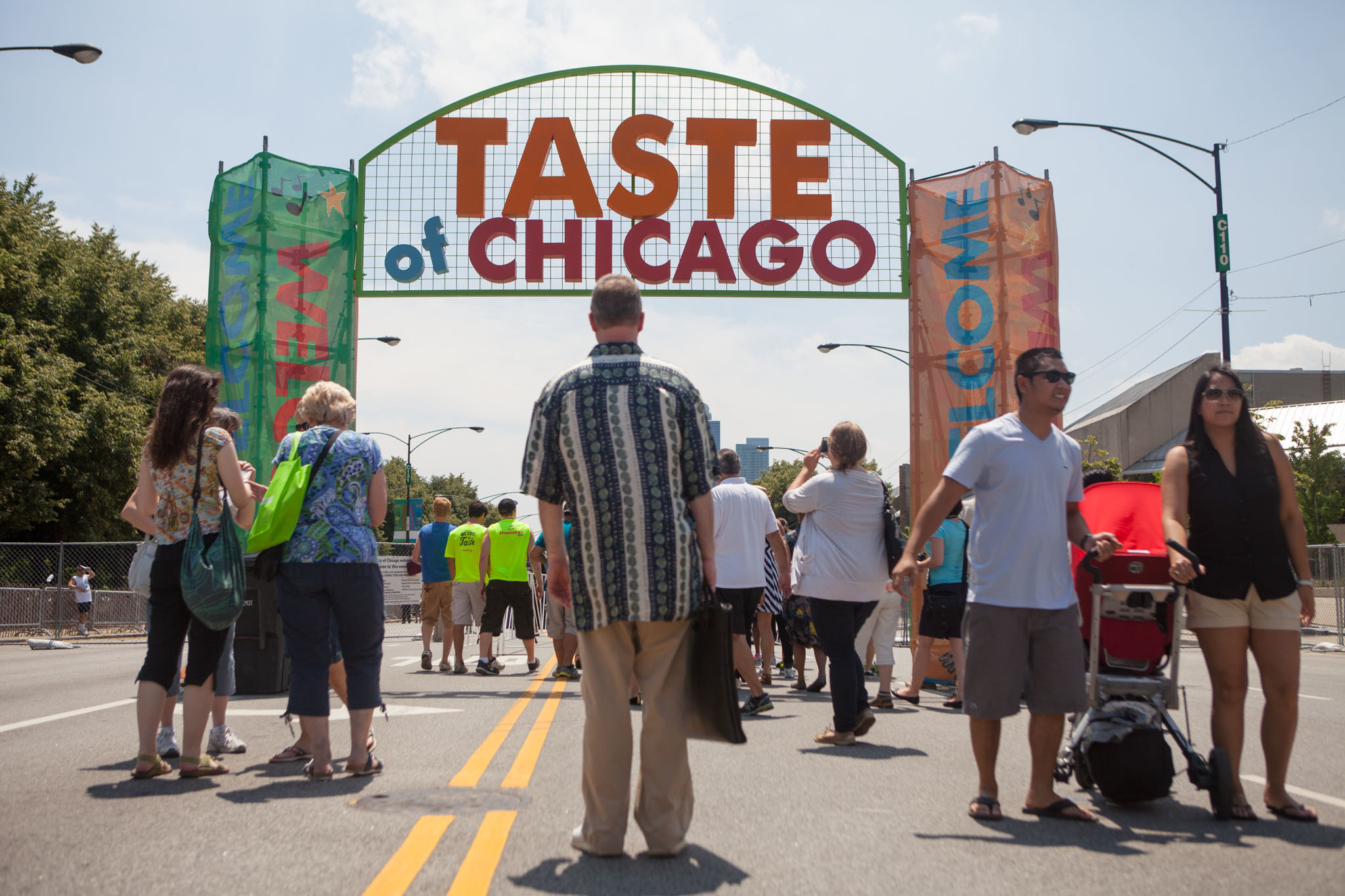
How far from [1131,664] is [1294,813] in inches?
34.0

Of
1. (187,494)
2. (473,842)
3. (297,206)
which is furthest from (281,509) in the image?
(297,206)

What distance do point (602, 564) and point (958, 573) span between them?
6.29 m

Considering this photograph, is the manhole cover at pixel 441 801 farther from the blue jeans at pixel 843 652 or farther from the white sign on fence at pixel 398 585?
the white sign on fence at pixel 398 585

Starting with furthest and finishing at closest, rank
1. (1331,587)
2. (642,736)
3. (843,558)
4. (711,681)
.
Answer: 1. (1331,587)
2. (843,558)
3. (711,681)
4. (642,736)

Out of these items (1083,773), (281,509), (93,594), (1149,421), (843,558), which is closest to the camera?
(1083,773)

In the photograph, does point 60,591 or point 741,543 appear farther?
point 60,591

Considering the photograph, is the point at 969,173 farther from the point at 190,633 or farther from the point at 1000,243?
the point at 190,633

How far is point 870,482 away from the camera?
24.6 ft

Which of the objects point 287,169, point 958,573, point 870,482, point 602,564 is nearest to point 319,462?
point 602,564

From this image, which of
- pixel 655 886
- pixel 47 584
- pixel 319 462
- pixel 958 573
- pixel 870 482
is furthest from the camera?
pixel 47 584

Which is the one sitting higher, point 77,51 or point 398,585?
point 77,51

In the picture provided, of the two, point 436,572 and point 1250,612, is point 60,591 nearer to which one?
point 436,572

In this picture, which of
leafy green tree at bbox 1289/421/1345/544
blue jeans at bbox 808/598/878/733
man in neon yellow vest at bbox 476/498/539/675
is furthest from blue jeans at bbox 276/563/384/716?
leafy green tree at bbox 1289/421/1345/544

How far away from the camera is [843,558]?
23.9 feet
